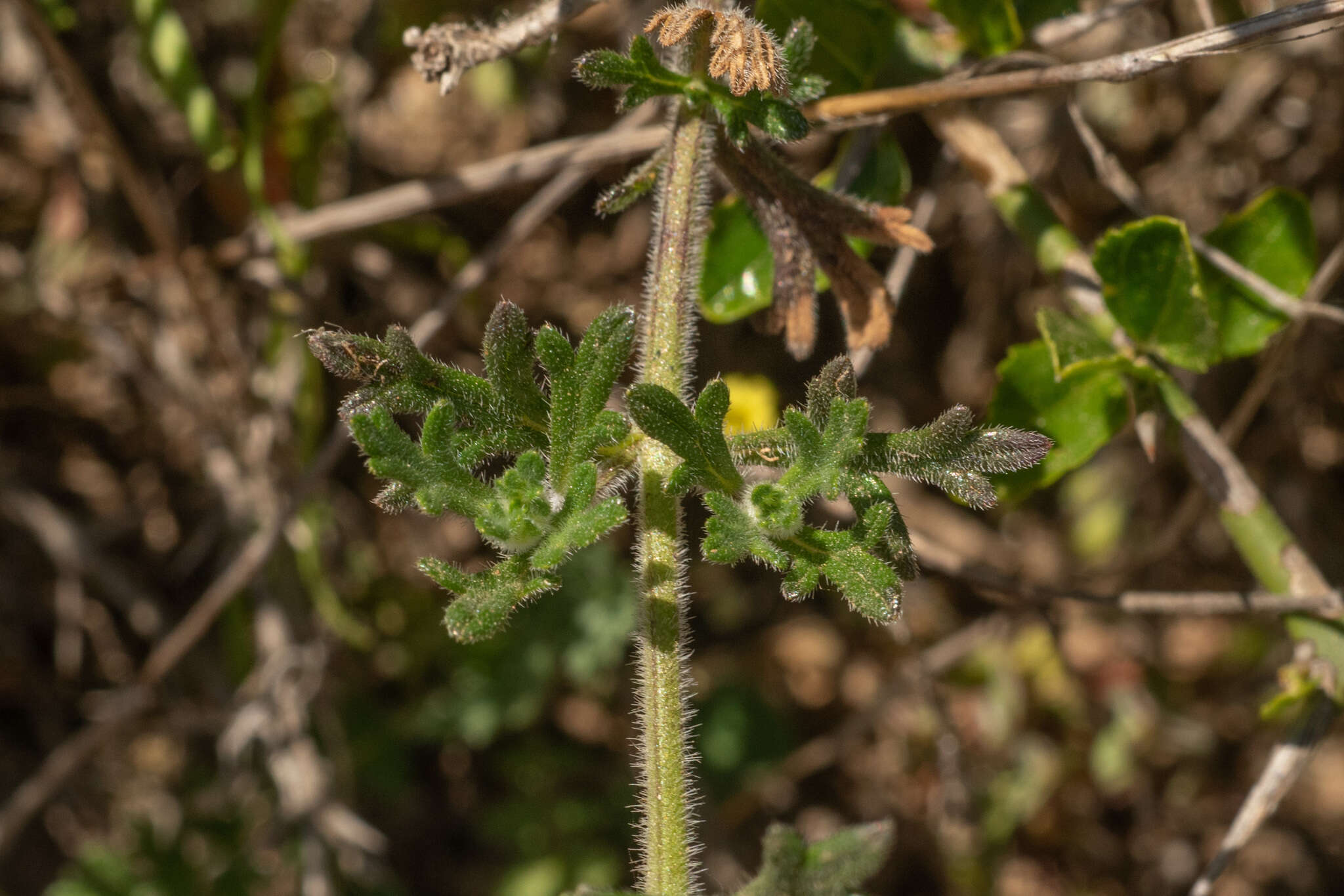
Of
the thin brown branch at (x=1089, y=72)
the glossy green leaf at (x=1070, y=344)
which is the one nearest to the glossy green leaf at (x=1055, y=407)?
the glossy green leaf at (x=1070, y=344)

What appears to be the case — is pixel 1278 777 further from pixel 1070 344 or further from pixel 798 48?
pixel 798 48

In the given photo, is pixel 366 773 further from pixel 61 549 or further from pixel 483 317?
pixel 483 317

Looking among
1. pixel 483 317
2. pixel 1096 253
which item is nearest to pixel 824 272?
pixel 1096 253

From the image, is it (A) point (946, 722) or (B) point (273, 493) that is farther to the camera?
(B) point (273, 493)

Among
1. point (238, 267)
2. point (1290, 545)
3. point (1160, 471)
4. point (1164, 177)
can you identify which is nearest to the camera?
point (1290, 545)

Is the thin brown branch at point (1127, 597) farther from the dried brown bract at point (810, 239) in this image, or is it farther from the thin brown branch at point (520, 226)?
the thin brown branch at point (520, 226)

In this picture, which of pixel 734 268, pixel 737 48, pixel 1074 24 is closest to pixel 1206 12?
pixel 1074 24

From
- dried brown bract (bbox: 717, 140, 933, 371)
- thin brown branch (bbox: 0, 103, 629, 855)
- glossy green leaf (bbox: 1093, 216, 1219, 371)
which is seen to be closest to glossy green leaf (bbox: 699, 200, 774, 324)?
dried brown bract (bbox: 717, 140, 933, 371)
